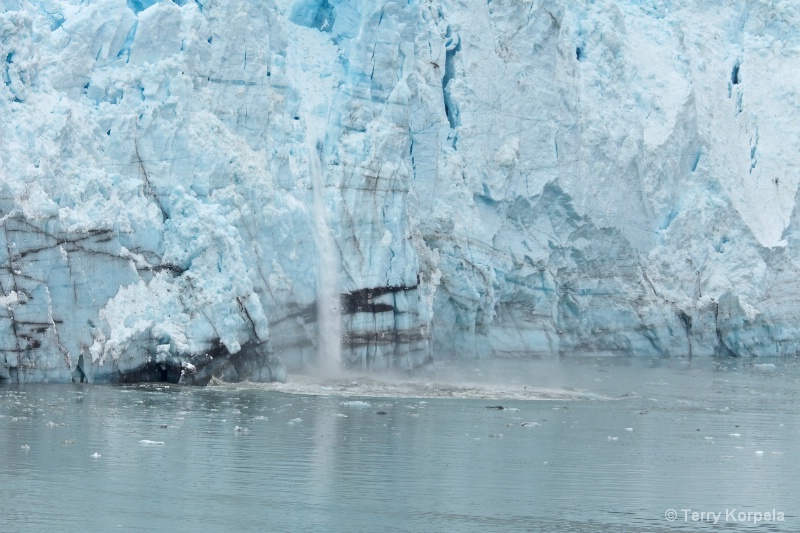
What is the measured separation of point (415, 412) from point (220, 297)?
3.08 m

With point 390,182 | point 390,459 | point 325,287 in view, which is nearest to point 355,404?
point 325,287

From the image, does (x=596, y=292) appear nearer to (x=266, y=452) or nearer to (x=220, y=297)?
(x=220, y=297)

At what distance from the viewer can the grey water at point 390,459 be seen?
1003 cm

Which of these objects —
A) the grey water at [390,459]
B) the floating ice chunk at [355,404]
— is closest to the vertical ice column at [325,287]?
the grey water at [390,459]

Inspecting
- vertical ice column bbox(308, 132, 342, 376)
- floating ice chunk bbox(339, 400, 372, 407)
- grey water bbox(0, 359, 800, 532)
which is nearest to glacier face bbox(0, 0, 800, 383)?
vertical ice column bbox(308, 132, 342, 376)

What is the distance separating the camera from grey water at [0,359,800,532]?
10.0 metres

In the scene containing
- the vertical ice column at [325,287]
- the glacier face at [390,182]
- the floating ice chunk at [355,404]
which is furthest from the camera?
the vertical ice column at [325,287]

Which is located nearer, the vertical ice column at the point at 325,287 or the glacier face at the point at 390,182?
the glacier face at the point at 390,182

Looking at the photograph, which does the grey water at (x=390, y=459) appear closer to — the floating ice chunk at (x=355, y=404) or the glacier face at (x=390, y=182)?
the floating ice chunk at (x=355, y=404)

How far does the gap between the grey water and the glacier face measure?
1291 millimetres

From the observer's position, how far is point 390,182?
68.0ft

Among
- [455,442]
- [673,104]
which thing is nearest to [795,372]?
[673,104]

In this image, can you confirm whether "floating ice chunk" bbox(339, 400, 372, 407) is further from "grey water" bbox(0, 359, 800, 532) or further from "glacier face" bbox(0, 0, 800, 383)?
"glacier face" bbox(0, 0, 800, 383)

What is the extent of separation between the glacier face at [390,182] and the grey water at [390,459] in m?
1.29
